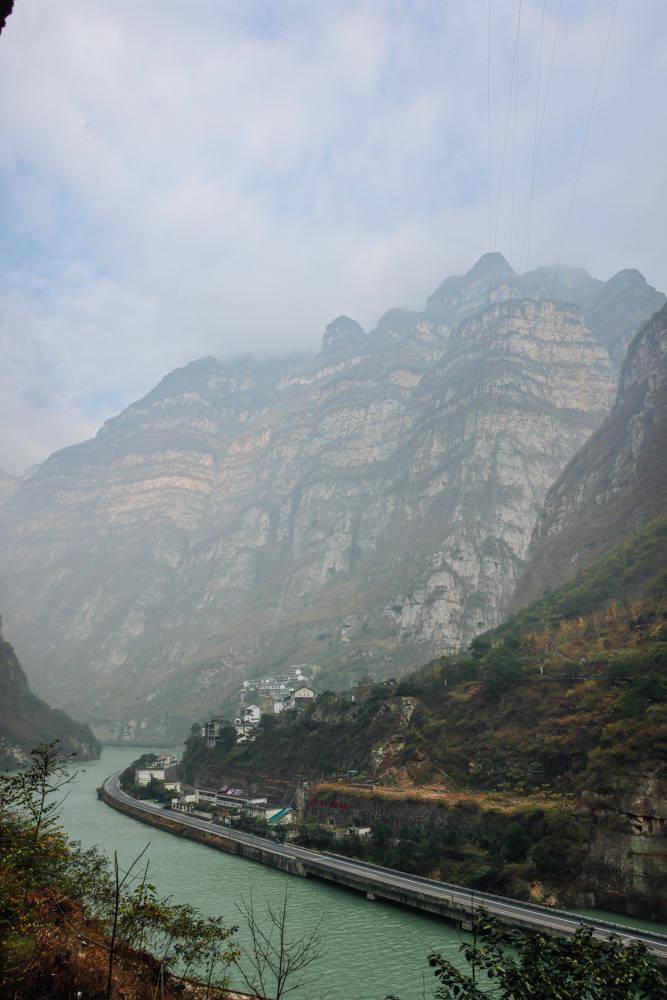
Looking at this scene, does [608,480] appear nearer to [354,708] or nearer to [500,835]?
[354,708]

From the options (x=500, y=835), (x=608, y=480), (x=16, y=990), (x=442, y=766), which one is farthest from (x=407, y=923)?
(x=608, y=480)

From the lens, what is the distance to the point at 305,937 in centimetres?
3822

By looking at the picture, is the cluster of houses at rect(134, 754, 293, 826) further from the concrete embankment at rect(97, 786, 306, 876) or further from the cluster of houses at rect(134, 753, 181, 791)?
the concrete embankment at rect(97, 786, 306, 876)

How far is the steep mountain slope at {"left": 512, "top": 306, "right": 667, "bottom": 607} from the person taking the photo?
393 feet

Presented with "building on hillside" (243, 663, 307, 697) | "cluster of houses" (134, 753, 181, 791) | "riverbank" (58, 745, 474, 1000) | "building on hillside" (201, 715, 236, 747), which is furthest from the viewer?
"building on hillside" (243, 663, 307, 697)

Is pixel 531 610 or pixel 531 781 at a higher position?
pixel 531 610

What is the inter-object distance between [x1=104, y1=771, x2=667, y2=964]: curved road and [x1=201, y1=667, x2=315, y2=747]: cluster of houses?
1539 inches

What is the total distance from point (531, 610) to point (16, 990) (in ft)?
326

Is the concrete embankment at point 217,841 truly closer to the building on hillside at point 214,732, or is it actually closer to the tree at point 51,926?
the building on hillside at point 214,732

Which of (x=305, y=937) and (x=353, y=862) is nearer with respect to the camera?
(x=305, y=937)

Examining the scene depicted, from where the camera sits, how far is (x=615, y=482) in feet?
440

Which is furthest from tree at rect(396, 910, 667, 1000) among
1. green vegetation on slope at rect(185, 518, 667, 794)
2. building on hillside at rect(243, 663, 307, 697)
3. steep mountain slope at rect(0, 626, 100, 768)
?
building on hillside at rect(243, 663, 307, 697)

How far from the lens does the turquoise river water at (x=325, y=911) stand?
3272 centimetres

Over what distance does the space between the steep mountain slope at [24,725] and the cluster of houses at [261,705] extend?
35.7 meters
